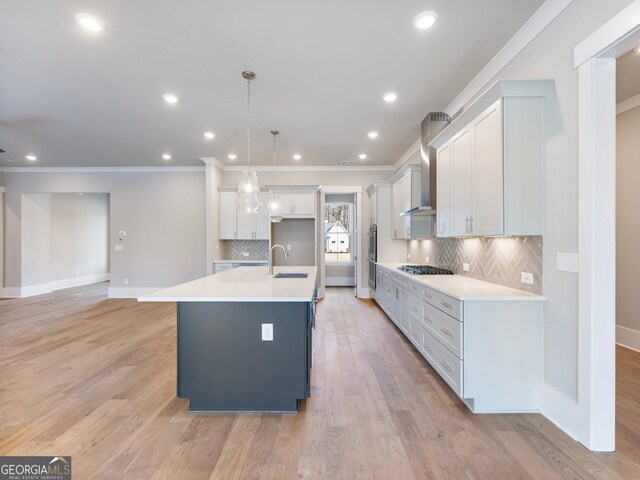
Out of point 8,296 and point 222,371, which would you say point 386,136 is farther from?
point 8,296

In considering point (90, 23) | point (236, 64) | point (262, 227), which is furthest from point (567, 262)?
point (262, 227)

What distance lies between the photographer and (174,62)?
9.09 ft

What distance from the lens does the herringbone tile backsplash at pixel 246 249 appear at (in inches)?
257

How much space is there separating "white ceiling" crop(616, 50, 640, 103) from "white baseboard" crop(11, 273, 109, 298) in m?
10.6

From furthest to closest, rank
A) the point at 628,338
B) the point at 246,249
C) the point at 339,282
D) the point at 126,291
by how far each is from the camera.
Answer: the point at 339,282, the point at 126,291, the point at 246,249, the point at 628,338

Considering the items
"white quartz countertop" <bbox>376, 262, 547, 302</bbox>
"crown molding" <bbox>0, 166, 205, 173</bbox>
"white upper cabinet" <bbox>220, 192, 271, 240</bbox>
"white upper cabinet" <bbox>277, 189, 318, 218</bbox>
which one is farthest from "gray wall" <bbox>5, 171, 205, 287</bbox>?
"white quartz countertop" <bbox>376, 262, 547, 302</bbox>

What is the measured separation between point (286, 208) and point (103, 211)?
6.78m

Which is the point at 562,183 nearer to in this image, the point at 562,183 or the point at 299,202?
the point at 562,183

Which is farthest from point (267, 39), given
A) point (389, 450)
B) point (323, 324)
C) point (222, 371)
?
point (323, 324)

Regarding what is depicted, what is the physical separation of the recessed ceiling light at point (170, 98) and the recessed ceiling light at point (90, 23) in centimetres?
105

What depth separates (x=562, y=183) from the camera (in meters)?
2.04

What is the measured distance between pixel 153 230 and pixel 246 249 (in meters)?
2.20

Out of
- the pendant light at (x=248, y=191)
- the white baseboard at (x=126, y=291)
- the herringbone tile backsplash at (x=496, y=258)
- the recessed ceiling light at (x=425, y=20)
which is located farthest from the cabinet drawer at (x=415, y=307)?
the white baseboard at (x=126, y=291)

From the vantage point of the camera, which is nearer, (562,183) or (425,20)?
(562,183)
